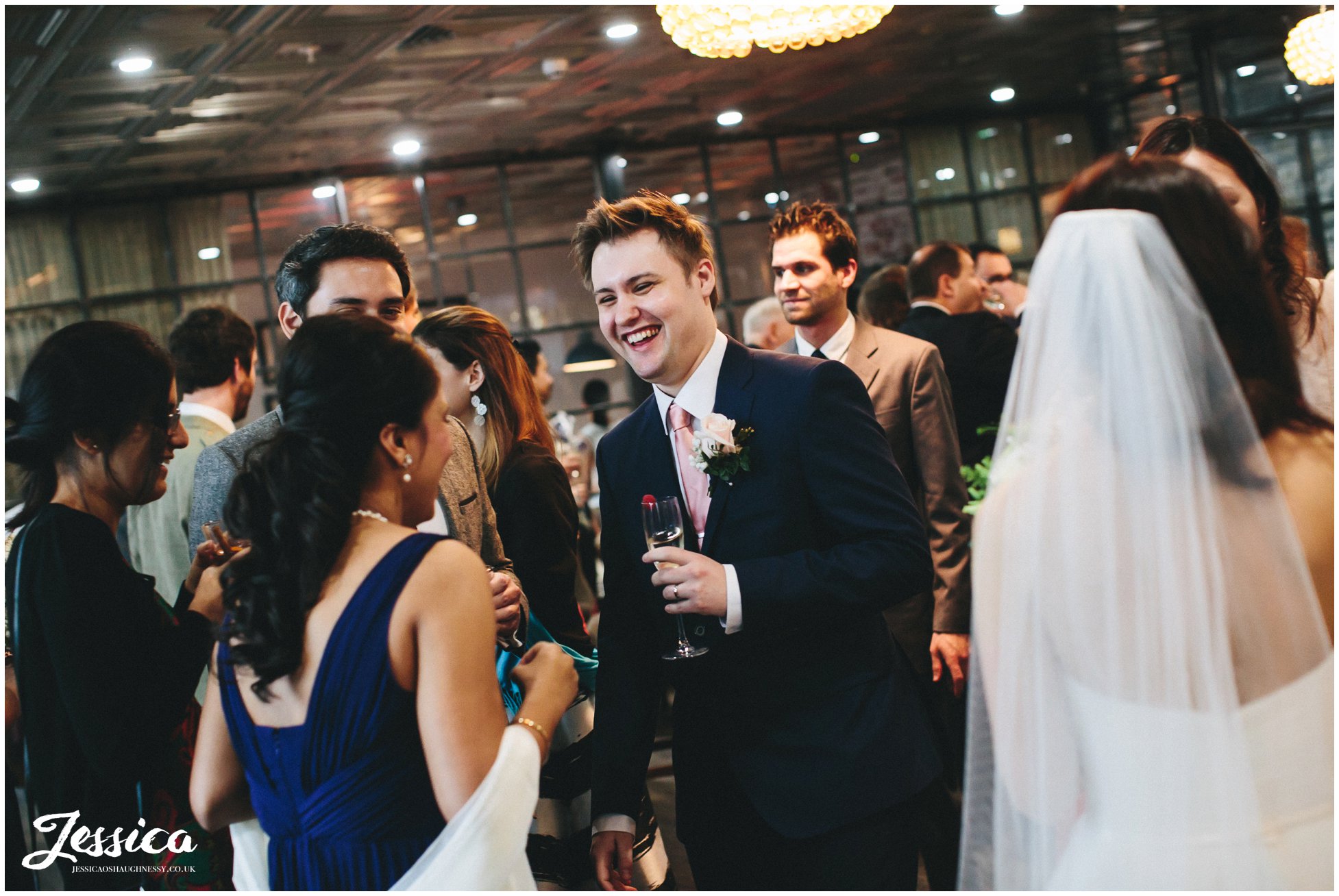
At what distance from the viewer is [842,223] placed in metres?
3.95

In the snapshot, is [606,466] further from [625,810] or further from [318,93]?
[318,93]

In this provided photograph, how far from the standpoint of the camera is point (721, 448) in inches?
82.3

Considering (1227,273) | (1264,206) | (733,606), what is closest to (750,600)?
(733,606)

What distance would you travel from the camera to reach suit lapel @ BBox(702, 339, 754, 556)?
7.01 feet

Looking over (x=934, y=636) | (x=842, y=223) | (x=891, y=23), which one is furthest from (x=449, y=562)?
(x=891, y=23)

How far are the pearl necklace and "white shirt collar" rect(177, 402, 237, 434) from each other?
244 cm

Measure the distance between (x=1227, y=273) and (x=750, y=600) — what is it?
932mm

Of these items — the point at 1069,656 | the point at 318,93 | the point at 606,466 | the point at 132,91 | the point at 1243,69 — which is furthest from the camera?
the point at 1243,69

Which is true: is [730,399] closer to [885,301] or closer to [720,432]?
[720,432]

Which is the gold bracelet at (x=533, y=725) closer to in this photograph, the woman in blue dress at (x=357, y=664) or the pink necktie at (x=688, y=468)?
the woman in blue dress at (x=357, y=664)

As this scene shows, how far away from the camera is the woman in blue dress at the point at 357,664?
1620mm

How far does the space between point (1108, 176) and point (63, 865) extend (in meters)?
2.36

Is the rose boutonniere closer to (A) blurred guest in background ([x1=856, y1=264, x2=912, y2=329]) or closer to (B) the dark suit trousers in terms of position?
(B) the dark suit trousers

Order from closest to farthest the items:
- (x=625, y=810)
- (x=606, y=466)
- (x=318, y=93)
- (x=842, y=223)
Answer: (x=625, y=810)
(x=606, y=466)
(x=842, y=223)
(x=318, y=93)
